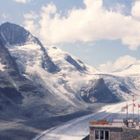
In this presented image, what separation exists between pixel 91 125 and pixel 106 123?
10.5 ft

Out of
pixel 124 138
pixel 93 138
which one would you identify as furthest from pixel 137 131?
pixel 93 138

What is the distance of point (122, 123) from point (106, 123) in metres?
5.70

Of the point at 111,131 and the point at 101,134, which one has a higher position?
the point at 111,131

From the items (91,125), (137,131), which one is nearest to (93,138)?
(91,125)

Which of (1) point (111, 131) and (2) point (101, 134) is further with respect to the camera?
(2) point (101, 134)

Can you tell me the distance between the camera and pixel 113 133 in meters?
86.1

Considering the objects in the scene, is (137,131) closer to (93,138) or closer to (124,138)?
(124,138)

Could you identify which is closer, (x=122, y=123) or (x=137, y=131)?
(x=137, y=131)

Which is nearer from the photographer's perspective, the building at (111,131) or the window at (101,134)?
the building at (111,131)

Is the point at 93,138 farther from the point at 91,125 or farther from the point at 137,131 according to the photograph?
the point at 137,131

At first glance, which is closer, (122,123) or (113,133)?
(113,133)

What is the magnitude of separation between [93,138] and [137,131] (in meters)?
8.09

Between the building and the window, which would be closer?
the building

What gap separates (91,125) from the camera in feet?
285
